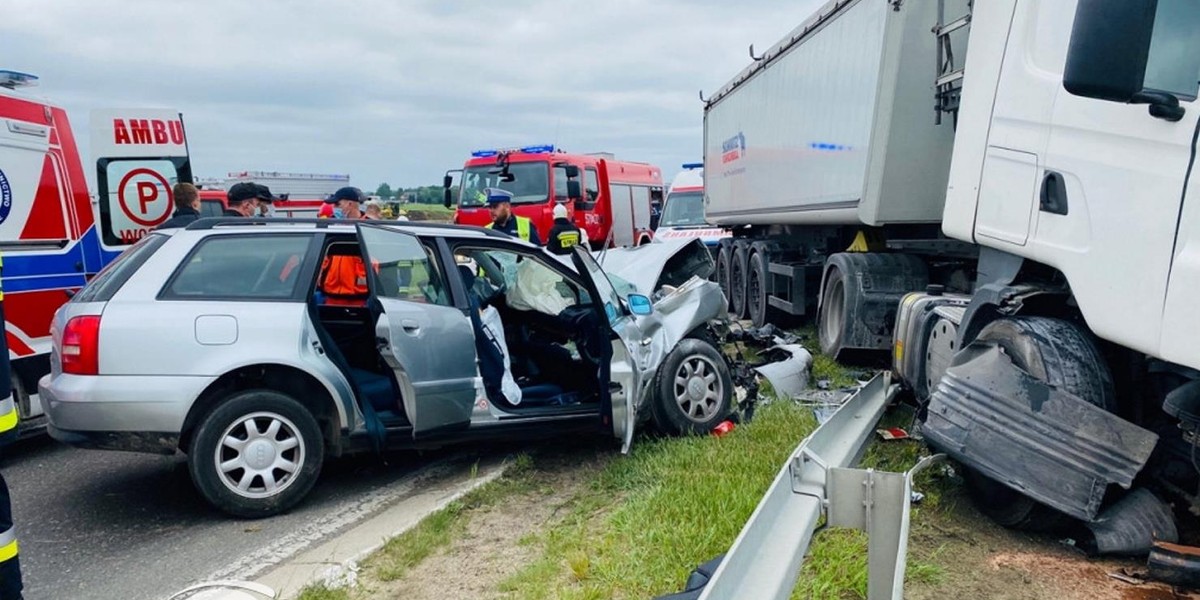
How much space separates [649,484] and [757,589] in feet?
8.85

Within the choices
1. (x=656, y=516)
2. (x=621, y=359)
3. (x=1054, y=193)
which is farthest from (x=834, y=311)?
(x=656, y=516)

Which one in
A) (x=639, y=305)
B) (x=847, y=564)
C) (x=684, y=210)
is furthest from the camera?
(x=684, y=210)

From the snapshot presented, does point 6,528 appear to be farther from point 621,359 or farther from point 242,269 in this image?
point 621,359

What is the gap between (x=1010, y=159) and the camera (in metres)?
3.89

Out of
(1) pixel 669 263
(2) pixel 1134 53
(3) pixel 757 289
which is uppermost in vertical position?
(2) pixel 1134 53

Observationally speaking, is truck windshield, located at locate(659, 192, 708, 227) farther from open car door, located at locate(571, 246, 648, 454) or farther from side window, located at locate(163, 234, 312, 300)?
side window, located at locate(163, 234, 312, 300)

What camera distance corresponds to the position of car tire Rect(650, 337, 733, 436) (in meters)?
5.30

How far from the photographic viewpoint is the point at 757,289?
36.1 feet

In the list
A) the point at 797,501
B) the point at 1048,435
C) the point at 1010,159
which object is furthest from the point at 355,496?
the point at 1010,159

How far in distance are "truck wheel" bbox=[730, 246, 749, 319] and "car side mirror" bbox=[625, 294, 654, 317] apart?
628 centimetres

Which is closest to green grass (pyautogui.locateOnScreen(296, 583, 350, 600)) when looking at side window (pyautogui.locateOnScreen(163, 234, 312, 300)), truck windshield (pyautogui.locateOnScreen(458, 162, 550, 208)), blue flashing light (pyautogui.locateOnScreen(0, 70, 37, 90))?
side window (pyautogui.locateOnScreen(163, 234, 312, 300))

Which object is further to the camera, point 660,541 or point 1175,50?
point 660,541

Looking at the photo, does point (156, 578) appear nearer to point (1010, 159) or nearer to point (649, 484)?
point (649, 484)

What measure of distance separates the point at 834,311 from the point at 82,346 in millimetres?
5989
